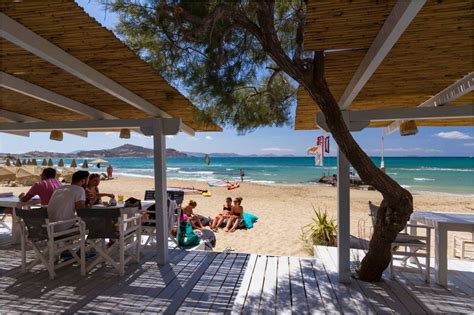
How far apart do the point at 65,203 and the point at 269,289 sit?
2444 millimetres

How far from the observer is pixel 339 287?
2910 mm

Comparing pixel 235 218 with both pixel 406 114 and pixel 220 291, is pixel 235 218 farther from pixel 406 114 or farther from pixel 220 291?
pixel 406 114

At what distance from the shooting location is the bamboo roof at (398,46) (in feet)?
5.62

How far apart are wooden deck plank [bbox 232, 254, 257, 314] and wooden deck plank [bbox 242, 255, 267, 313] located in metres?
0.03

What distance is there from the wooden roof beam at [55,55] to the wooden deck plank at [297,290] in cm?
262

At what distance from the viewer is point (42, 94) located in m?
3.22

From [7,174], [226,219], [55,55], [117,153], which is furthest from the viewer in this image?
[117,153]

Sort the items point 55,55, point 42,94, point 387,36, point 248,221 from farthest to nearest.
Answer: point 248,221
point 42,94
point 55,55
point 387,36

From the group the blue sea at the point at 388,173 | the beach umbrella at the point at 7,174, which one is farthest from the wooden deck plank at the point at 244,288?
the blue sea at the point at 388,173

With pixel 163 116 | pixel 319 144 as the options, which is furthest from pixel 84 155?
pixel 163 116

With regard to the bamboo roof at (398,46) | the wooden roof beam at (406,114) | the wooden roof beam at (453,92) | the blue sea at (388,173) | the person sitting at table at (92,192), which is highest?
the bamboo roof at (398,46)

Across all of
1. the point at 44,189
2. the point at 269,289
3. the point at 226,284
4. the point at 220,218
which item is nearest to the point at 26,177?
the point at 220,218

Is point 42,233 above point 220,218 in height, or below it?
above

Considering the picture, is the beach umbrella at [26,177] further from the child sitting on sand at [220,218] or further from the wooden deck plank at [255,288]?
the wooden deck plank at [255,288]
